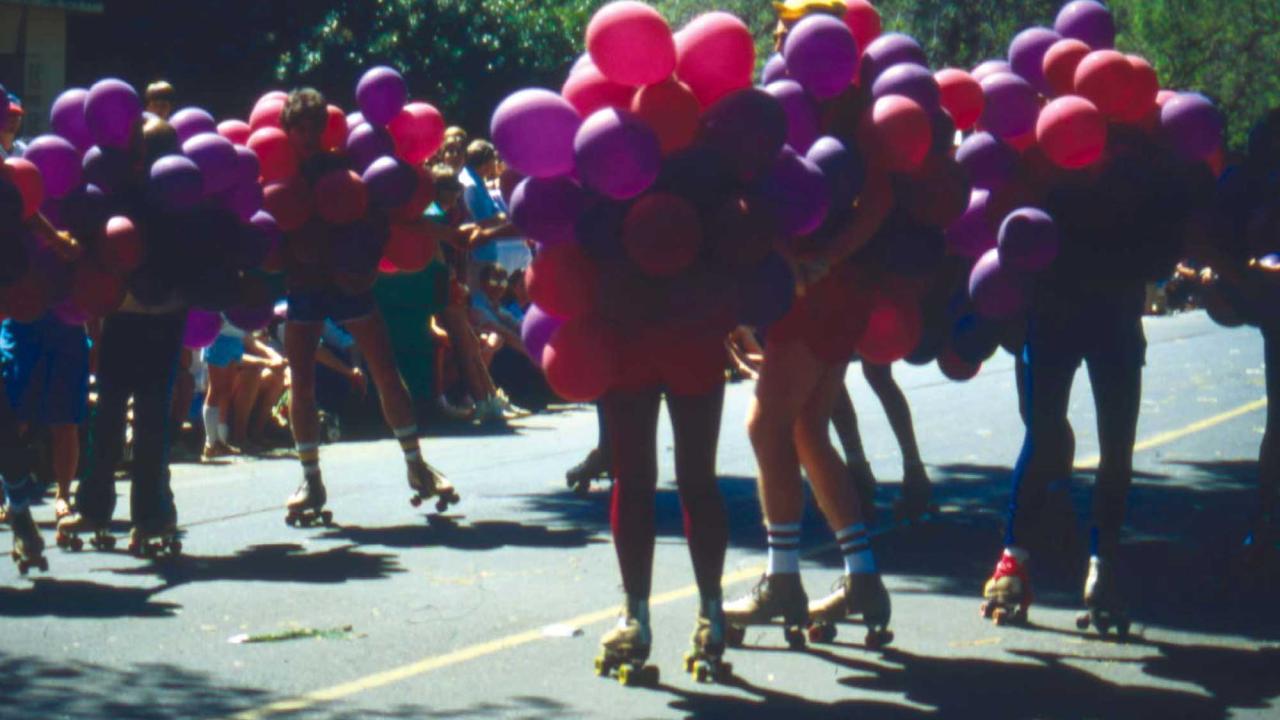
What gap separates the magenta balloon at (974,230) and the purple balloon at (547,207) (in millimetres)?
1689

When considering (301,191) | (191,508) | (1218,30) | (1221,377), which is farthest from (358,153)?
(1218,30)

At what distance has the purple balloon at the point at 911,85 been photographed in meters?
6.19

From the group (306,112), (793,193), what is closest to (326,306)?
(306,112)

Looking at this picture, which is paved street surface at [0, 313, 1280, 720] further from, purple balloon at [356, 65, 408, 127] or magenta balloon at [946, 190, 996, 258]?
purple balloon at [356, 65, 408, 127]

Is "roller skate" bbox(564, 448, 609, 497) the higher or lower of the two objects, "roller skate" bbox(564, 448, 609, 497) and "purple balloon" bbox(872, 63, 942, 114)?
the lower

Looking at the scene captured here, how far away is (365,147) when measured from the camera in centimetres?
897

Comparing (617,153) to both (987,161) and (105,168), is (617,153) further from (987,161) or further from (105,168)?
(105,168)

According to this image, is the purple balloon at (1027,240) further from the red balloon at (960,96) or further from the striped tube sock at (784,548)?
the striped tube sock at (784,548)

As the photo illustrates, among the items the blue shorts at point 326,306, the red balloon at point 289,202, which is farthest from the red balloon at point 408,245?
the red balloon at point 289,202

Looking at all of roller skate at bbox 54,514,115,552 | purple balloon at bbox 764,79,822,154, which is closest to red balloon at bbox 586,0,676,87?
purple balloon at bbox 764,79,822,154

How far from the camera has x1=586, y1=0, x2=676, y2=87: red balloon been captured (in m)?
5.60

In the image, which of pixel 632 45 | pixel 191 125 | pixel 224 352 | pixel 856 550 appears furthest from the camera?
pixel 224 352

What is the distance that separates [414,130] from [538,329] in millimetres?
3337

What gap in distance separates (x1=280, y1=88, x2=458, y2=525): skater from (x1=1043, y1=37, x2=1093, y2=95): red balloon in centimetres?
354
